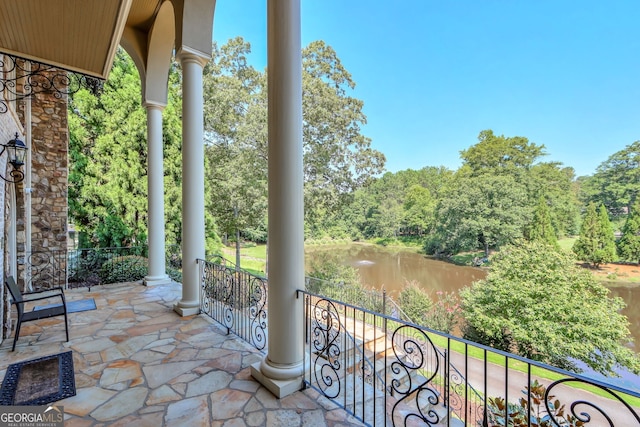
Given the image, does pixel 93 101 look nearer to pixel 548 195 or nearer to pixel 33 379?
pixel 33 379

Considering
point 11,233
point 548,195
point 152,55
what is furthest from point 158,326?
point 548,195

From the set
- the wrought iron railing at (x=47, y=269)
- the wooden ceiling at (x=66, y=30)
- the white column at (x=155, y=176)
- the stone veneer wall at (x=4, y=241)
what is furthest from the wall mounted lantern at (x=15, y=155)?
the wrought iron railing at (x=47, y=269)

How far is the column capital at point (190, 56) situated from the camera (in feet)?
12.5

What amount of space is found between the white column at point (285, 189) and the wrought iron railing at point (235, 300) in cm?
94

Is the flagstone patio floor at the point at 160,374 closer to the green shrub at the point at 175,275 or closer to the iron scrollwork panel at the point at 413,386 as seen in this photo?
the iron scrollwork panel at the point at 413,386

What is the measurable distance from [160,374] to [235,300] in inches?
48.9

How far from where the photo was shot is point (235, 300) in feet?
12.6

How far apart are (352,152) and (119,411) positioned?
1119 cm

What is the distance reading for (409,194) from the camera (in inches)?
932

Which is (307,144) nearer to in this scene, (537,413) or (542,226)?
(537,413)

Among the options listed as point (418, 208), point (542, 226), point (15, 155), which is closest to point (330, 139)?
point (15, 155)

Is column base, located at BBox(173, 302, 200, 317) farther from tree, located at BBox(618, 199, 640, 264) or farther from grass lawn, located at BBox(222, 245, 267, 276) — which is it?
tree, located at BBox(618, 199, 640, 264)

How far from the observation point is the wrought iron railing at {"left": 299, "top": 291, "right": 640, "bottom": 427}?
143 cm

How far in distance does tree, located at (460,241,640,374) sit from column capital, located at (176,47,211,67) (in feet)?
33.5
